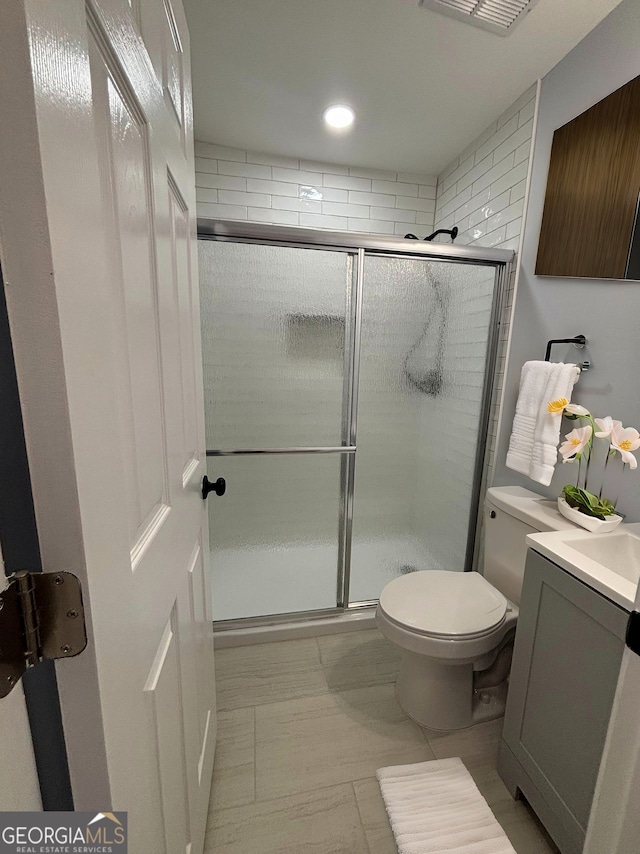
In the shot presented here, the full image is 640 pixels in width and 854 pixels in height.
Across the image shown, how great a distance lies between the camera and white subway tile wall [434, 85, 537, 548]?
1510 mm

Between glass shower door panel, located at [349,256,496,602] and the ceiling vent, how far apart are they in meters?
0.73

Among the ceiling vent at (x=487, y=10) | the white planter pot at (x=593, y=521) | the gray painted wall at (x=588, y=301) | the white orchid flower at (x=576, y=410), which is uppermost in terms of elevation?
the ceiling vent at (x=487, y=10)

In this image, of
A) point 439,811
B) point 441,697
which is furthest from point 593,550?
point 439,811

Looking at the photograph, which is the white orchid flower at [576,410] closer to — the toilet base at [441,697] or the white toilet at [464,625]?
the white toilet at [464,625]

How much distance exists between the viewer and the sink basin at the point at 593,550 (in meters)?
0.85

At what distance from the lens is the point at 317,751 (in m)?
1.17

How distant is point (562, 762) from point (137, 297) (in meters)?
1.36

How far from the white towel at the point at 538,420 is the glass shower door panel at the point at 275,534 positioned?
768 millimetres

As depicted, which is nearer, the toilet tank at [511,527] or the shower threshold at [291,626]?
the toilet tank at [511,527]

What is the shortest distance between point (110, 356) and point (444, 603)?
1.29 m

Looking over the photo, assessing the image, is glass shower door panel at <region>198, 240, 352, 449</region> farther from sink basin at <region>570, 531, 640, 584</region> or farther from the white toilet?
sink basin at <region>570, 531, 640, 584</region>

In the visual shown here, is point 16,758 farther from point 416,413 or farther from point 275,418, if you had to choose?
point 416,413

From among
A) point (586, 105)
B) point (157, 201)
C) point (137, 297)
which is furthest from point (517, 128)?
point (137, 297)

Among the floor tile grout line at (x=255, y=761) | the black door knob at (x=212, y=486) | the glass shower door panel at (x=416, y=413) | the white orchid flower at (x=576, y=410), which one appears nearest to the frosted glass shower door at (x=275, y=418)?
the glass shower door panel at (x=416, y=413)
